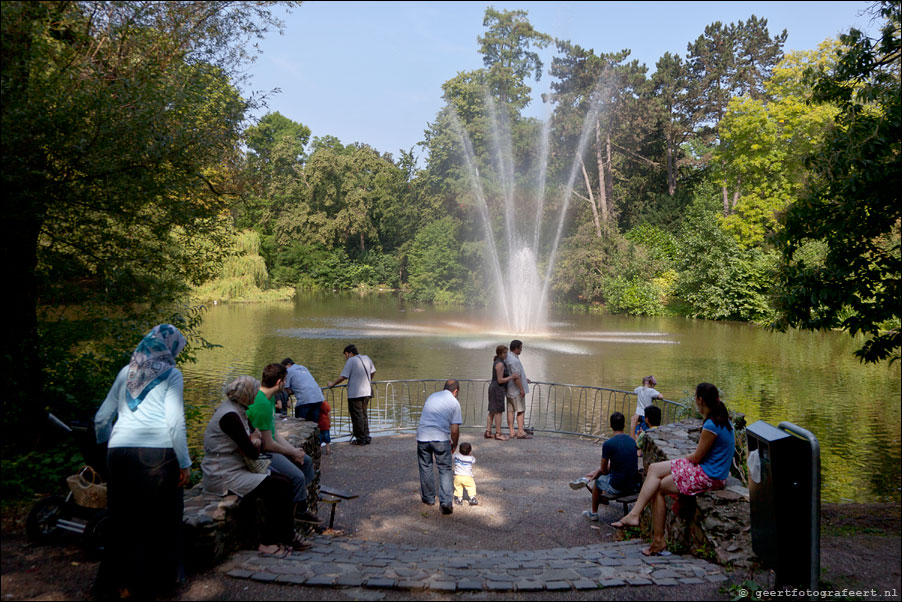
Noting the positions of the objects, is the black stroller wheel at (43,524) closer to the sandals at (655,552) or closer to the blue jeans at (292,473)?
the blue jeans at (292,473)

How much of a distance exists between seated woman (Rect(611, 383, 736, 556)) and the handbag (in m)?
3.52

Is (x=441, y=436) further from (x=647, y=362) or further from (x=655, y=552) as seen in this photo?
(x=647, y=362)

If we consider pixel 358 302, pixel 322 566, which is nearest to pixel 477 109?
pixel 358 302

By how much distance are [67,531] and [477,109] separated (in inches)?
2244

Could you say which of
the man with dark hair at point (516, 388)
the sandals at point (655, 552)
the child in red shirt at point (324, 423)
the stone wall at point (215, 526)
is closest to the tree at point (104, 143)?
the child in red shirt at point (324, 423)

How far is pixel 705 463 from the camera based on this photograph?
20.7 ft

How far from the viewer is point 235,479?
18.4ft

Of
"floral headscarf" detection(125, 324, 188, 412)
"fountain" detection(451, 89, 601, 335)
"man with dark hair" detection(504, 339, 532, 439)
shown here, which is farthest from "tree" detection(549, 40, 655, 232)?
"floral headscarf" detection(125, 324, 188, 412)

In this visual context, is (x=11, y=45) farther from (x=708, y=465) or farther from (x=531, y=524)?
(x=708, y=465)

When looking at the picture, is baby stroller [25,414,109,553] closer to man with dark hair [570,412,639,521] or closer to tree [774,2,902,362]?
man with dark hair [570,412,639,521]

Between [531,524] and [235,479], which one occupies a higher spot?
[235,479]

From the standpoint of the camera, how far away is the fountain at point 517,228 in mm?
41250

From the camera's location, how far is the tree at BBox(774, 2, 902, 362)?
9609 mm

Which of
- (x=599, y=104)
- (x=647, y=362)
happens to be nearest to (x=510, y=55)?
(x=599, y=104)
